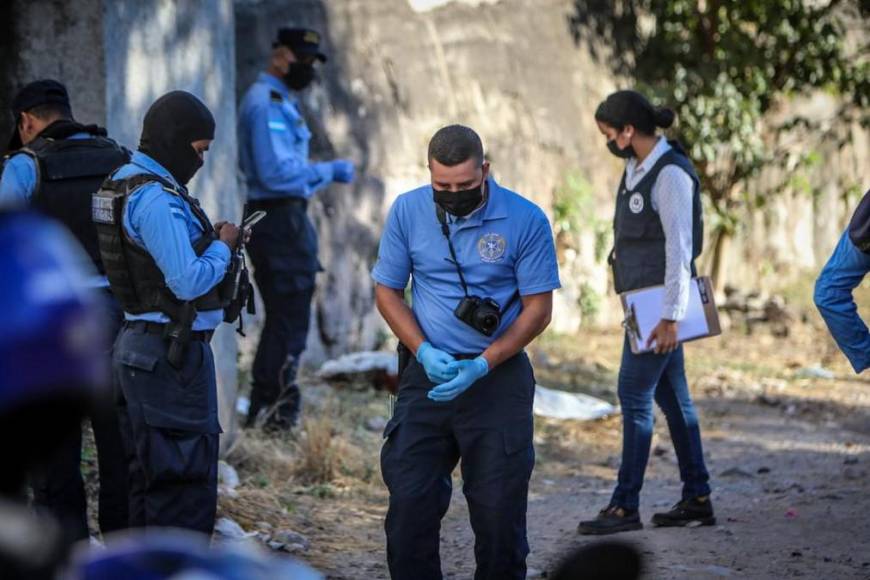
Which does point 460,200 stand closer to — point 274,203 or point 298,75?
point 274,203

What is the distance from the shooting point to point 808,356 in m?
11.3

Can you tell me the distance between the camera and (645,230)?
18.8ft

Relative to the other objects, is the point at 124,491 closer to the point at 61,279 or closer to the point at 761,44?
the point at 61,279

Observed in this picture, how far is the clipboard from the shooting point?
224 inches

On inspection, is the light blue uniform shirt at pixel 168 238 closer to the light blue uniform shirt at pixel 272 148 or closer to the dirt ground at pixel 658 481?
the dirt ground at pixel 658 481

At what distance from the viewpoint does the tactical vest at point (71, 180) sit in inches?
190

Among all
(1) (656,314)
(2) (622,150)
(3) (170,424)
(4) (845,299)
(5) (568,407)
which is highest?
(2) (622,150)

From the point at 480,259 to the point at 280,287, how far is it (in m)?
3.21

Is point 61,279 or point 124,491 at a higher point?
Answer: point 61,279

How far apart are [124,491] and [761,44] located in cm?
940

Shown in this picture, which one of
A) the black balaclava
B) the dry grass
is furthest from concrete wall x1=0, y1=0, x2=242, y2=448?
the black balaclava

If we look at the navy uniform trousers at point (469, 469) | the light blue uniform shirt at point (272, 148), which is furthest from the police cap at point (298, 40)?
the navy uniform trousers at point (469, 469)

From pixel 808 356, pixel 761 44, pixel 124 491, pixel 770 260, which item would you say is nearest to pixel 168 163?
pixel 124 491

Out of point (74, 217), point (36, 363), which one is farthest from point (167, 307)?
point (36, 363)
